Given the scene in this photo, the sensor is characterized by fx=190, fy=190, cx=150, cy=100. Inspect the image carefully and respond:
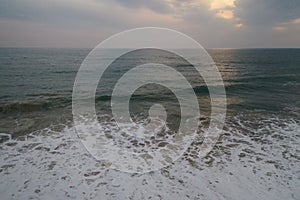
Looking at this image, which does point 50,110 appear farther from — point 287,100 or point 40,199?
point 287,100

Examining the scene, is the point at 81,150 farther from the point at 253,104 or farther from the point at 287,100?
the point at 287,100

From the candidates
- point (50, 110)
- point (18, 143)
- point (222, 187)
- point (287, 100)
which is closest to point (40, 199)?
point (18, 143)

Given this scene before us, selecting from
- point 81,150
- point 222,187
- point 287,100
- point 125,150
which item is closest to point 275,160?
point 222,187

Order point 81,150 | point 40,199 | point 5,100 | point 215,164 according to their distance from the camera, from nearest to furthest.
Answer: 1. point 40,199
2. point 215,164
3. point 81,150
4. point 5,100

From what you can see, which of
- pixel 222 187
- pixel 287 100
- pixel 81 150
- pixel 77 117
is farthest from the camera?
pixel 287 100

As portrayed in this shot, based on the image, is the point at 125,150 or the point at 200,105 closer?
the point at 125,150

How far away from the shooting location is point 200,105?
1457cm

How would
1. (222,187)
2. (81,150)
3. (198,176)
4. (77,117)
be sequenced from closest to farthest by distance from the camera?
(222,187) < (198,176) < (81,150) < (77,117)

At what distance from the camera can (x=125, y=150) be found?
7.61 m

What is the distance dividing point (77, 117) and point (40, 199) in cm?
687

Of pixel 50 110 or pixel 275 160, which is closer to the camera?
pixel 275 160

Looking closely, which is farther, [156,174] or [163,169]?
[163,169]

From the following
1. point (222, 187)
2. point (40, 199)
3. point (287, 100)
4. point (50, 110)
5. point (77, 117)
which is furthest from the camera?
point (287, 100)

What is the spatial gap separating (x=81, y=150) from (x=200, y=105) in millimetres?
9770
